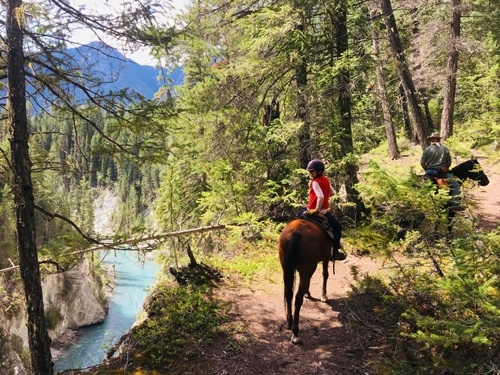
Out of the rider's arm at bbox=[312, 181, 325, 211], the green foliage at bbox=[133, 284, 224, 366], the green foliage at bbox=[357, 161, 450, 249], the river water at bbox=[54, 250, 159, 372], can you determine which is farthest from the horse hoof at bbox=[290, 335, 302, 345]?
the river water at bbox=[54, 250, 159, 372]

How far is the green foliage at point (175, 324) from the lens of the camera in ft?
18.4

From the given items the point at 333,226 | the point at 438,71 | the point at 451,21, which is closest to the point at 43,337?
the point at 333,226

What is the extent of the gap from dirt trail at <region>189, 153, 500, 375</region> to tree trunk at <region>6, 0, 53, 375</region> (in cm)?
224

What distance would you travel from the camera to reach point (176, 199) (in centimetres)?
1492

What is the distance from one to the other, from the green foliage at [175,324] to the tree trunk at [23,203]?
1.44m

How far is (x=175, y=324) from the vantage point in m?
6.29

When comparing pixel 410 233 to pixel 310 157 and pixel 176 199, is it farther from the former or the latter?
pixel 176 199

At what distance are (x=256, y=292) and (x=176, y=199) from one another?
7.93 m

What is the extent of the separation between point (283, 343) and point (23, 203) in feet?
14.5

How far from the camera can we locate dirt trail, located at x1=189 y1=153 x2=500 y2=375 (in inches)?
200

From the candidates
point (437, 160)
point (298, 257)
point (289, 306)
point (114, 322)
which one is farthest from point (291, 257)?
point (114, 322)

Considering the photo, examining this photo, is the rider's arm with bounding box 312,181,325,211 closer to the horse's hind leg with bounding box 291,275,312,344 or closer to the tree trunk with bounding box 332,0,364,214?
the horse's hind leg with bounding box 291,275,312,344

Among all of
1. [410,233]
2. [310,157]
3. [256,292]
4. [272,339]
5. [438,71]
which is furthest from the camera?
[438,71]

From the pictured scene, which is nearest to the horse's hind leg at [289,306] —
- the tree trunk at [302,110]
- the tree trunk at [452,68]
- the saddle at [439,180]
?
the saddle at [439,180]
